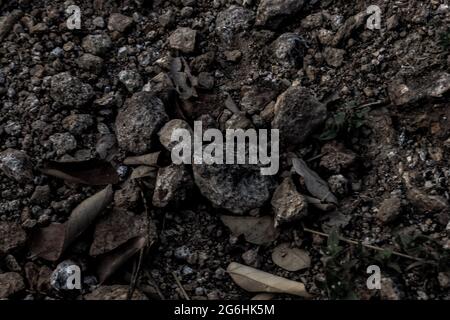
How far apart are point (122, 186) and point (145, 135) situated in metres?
0.23

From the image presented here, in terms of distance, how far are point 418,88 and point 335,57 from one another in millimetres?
389

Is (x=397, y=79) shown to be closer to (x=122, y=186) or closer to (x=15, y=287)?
(x=122, y=186)

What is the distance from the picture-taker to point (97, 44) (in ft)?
8.79

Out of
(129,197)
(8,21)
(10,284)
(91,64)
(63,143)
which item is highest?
(8,21)

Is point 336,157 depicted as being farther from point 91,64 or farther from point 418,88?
point 91,64

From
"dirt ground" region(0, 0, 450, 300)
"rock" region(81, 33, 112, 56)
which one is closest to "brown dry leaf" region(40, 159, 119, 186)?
"dirt ground" region(0, 0, 450, 300)

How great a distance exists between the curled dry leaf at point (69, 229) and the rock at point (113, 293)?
21 cm

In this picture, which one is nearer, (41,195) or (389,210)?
(389,210)

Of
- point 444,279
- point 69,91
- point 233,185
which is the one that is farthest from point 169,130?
point 444,279

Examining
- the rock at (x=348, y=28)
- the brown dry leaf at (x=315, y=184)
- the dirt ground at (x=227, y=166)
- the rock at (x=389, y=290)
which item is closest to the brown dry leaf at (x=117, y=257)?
the dirt ground at (x=227, y=166)

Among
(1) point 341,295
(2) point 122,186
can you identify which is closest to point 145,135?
(2) point 122,186

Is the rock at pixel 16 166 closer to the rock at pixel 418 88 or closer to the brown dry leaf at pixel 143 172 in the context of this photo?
the brown dry leaf at pixel 143 172

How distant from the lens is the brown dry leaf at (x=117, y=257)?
2.11 m

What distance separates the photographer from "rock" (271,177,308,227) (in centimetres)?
213
